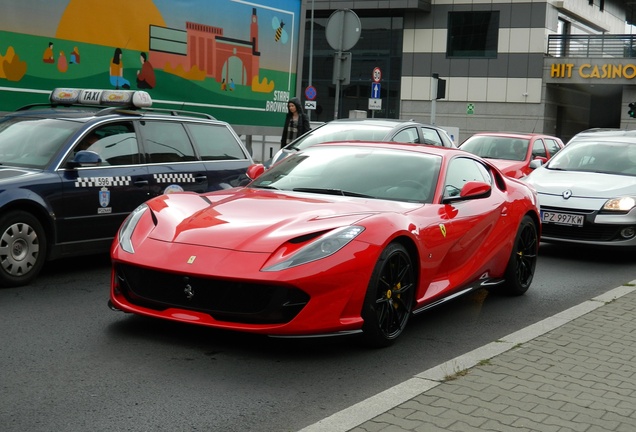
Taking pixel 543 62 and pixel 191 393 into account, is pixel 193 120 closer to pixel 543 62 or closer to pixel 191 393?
pixel 191 393

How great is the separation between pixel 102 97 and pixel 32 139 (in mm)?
1303

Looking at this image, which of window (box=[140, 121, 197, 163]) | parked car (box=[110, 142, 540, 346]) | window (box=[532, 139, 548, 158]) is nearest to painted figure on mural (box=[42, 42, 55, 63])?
window (box=[140, 121, 197, 163])

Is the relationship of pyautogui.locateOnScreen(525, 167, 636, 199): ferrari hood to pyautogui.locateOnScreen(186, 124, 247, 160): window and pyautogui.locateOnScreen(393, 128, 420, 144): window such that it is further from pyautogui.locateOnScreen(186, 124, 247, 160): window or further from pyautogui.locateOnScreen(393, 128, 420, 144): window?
pyautogui.locateOnScreen(186, 124, 247, 160): window

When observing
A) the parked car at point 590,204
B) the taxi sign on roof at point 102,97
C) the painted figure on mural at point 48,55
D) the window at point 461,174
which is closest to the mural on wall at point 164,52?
the painted figure on mural at point 48,55

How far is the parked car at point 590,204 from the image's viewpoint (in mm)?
10797

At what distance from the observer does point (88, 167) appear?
8.38 m

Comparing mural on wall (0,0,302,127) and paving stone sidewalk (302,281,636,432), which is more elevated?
mural on wall (0,0,302,127)

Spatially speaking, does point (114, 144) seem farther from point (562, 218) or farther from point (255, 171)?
point (562, 218)

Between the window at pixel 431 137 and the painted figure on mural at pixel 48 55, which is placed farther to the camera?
the window at pixel 431 137

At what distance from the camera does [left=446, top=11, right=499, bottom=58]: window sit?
1756 inches

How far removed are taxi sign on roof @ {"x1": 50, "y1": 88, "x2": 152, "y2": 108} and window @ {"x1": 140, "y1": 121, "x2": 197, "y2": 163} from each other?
291 millimetres

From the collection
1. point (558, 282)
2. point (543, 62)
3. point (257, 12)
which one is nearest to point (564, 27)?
point (543, 62)

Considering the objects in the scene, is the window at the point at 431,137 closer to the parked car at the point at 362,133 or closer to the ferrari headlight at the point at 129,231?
the parked car at the point at 362,133

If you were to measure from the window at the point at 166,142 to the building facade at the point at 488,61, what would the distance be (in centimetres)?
3218
